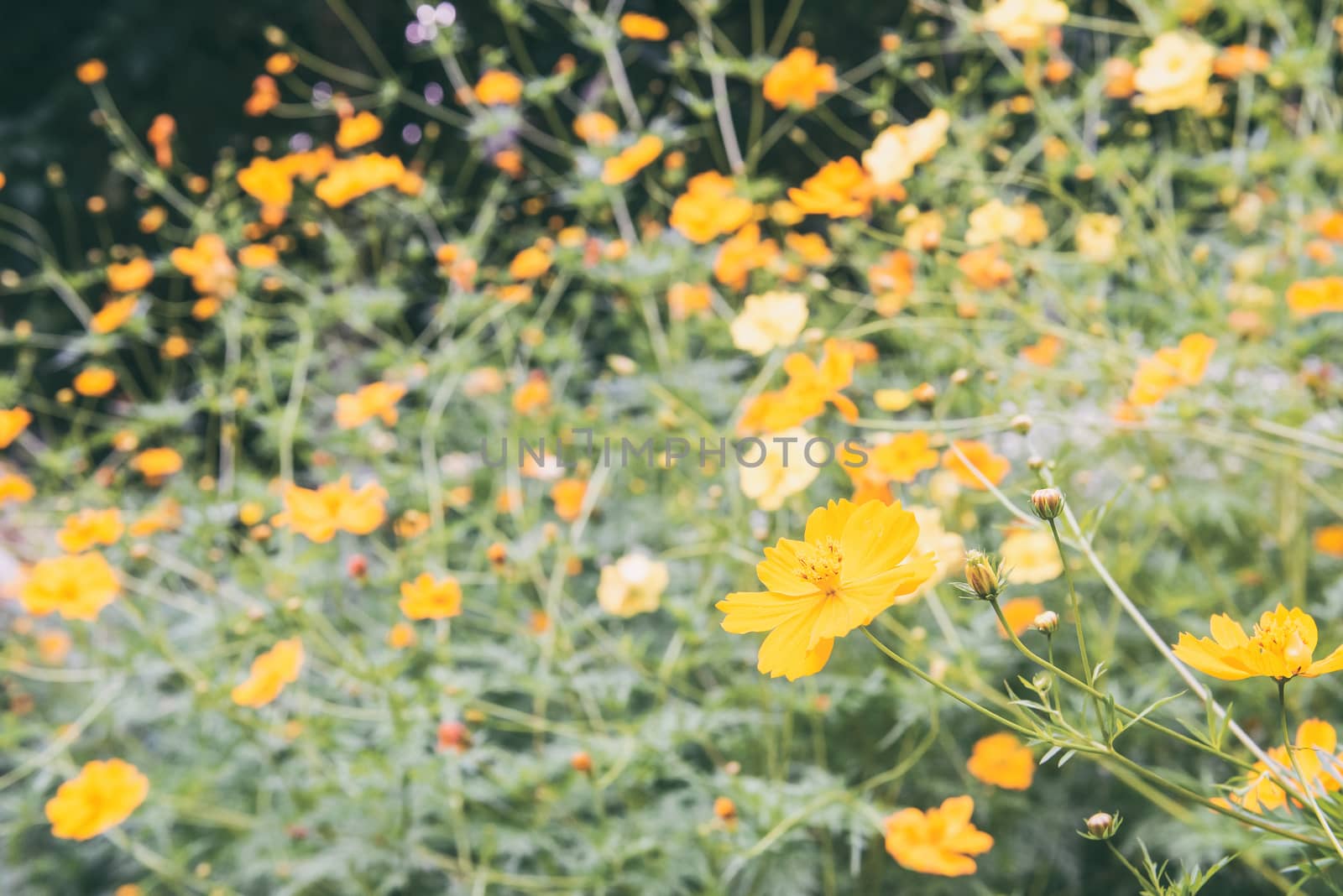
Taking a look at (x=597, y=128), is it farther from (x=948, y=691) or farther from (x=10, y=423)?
(x=948, y=691)

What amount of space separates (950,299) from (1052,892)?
0.78 metres

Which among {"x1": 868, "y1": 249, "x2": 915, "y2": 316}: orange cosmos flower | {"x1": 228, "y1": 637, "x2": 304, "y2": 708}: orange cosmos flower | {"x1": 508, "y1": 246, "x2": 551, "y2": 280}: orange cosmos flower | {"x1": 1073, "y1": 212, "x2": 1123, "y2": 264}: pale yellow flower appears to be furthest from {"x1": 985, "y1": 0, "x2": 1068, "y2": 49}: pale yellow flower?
{"x1": 228, "y1": 637, "x2": 304, "y2": 708}: orange cosmos flower

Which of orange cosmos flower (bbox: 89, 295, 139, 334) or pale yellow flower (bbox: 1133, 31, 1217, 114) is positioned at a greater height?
pale yellow flower (bbox: 1133, 31, 1217, 114)

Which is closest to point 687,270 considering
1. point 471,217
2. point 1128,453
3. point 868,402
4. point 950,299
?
point 868,402

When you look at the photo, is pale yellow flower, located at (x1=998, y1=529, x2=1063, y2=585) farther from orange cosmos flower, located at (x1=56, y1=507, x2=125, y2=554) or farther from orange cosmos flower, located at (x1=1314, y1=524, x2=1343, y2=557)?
orange cosmos flower, located at (x1=56, y1=507, x2=125, y2=554)

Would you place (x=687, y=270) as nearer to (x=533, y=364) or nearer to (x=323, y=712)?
(x=533, y=364)

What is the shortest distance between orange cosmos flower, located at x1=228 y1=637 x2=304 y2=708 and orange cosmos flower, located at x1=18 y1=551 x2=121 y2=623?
247 millimetres

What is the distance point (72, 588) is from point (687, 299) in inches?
38.6

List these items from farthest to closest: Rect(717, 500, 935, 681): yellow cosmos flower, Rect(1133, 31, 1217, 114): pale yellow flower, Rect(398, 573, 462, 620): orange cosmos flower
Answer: Rect(1133, 31, 1217, 114): pale yellow flower, Rect(398, 573, 462, 620): orange cosmos flower, Rect(717, 500, 935, 681): yellow cosmos flower

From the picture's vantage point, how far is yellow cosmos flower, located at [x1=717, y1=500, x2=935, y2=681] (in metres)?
0.53

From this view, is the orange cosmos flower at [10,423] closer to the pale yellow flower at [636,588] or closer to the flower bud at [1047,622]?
the pale yellow flower at [636,588]

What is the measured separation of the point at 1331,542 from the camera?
1338 mm

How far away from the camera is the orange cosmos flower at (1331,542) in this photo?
133cm

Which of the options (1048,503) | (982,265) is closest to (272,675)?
(1048,503)
